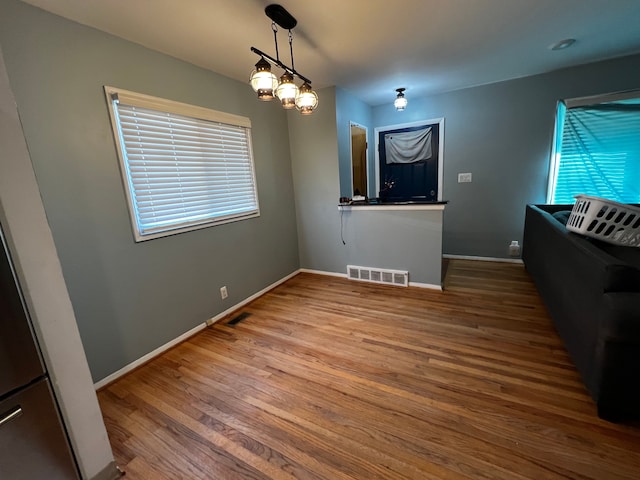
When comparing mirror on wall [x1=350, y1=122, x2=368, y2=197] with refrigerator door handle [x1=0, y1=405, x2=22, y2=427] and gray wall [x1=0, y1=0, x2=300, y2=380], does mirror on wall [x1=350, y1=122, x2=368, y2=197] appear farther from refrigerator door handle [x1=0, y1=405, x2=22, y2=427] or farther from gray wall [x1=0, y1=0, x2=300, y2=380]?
refrigerator door handle [x1=0, y1=405, x2=22, y2=427]

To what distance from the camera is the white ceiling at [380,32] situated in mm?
1765

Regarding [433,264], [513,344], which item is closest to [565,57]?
[433,264]

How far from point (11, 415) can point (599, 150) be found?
5370 mm

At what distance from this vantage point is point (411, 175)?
441cm

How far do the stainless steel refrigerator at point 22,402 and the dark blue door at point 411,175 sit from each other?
385 cm

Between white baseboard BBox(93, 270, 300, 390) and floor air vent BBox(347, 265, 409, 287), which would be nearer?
white baseboard BBox(93, 270, 300, 390)

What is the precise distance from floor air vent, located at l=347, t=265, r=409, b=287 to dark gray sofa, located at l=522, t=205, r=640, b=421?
1561mm

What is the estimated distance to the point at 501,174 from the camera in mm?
3770

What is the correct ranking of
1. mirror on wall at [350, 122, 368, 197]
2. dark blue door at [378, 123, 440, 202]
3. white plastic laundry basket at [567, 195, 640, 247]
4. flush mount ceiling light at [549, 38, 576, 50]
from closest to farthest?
1. white plastic laundry basket at [567, 195, 640, 247]
2. flush mount ceiling light at [549, 38, 576, 50]
3. dark blue door at [378, 123, 440, 202]
4. mirror on wall at [350, 122, 368, 197]

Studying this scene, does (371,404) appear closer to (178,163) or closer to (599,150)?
(178,163)

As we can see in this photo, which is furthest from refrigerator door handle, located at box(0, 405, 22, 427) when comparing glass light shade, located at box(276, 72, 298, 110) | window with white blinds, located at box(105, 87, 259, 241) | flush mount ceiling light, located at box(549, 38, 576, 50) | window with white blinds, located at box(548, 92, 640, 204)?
window with white blinds, located at box(548, 92, 640, 204)

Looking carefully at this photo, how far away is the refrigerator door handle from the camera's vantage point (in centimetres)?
94

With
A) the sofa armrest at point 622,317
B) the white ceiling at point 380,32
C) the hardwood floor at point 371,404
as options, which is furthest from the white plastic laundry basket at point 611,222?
the white ceiling at point 380,32

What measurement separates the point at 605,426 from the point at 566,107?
361cm
